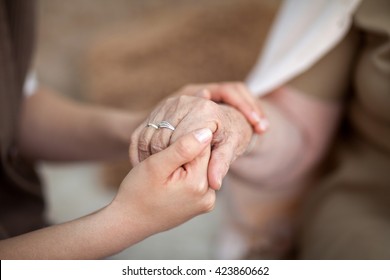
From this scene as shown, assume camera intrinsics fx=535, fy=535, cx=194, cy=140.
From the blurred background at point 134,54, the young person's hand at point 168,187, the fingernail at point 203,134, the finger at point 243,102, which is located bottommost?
the young person's hand at point 168,187

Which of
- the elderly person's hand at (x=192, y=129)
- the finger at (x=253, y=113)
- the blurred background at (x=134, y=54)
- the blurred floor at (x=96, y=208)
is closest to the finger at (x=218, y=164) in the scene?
the elderly person's hand at (x=192, y=129)

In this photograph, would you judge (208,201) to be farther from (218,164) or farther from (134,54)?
(134,54)

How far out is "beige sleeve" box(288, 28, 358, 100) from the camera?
76 centimetres

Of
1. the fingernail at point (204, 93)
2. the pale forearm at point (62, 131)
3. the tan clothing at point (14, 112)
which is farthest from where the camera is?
the pale forearm at point (62, 131)

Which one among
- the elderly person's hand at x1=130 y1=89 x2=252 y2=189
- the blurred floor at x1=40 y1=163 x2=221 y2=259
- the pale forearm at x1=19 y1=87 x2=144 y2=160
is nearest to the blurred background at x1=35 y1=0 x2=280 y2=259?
the blurred floor at x1=40 y1=163 x2=221 y2=259

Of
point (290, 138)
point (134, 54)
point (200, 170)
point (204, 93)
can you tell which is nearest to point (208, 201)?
point (200, 170)

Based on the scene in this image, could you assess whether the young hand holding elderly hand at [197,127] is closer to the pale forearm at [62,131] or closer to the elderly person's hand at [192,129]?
the elderly person's hand at [192,129]

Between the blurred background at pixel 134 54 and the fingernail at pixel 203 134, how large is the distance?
0.49m

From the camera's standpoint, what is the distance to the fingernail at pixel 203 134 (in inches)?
19.3

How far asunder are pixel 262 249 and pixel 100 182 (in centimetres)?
39

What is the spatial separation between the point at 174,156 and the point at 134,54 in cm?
88

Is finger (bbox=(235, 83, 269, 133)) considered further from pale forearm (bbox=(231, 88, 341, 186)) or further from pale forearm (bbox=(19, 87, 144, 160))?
pale forearm (bbox=(19, 87, 144, 160))
